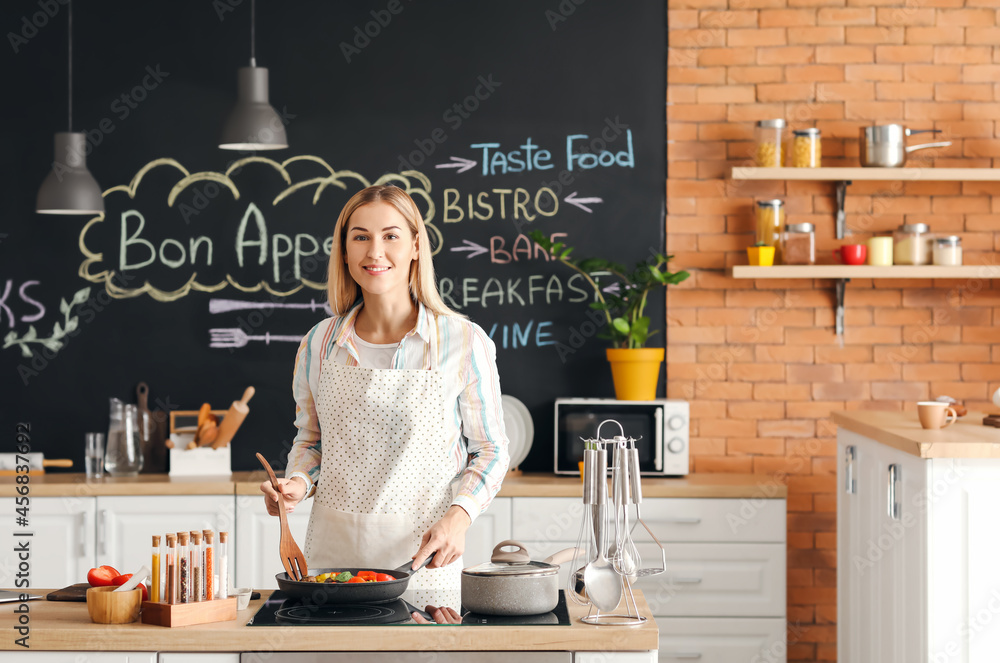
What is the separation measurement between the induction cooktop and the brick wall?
2390 mm

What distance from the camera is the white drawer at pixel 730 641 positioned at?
351cm

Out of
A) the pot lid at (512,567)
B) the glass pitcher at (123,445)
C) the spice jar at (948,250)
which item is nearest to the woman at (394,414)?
the pot lid at (512,567)

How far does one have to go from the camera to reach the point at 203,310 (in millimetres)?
4031

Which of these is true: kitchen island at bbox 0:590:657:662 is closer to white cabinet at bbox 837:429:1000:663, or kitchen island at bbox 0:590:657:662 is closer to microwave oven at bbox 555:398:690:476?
white cabinet at bbox 837:429:1000:663

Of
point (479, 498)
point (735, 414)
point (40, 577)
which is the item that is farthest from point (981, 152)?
point (40, 577)

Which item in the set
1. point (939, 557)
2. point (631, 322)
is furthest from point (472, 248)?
point (939, 557)

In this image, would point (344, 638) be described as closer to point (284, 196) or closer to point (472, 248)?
point (472, 248)

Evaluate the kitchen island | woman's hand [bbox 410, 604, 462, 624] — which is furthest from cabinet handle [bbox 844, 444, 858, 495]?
woman's hand [bbox 410, 604, 462, 624]

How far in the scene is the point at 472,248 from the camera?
4.05 metres

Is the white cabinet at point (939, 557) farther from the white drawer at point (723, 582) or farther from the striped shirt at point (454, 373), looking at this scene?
the striped shirt at point (454, 373)

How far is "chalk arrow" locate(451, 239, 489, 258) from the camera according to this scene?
13.3 feet

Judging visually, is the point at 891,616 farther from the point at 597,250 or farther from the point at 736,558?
the point at 597,250

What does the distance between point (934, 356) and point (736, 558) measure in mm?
1240

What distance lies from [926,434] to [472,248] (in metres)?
1.97
